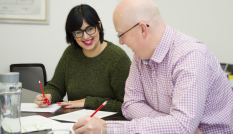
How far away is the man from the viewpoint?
0.94 meters

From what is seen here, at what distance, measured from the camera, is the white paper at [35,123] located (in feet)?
3.76

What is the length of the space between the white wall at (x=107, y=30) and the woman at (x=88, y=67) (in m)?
1.29

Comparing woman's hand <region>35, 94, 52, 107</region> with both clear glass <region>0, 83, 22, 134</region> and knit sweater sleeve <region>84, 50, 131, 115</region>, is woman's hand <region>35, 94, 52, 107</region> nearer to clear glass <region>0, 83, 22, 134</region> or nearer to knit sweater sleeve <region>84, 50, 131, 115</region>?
knit sweater sleeve <region>84, 50, 131, 115</region>

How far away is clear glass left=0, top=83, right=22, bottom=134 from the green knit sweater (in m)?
0.79

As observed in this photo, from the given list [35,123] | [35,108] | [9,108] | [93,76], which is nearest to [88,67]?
[93,76]

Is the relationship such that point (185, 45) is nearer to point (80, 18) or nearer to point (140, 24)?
point (140, 24)

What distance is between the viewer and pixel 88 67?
1.92m

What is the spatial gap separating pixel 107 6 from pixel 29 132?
8.94 feet

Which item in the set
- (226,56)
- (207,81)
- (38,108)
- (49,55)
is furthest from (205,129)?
(49,55)

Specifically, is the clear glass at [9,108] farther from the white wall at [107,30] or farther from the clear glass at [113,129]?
the white wall at [107,30]

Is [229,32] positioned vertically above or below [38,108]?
above

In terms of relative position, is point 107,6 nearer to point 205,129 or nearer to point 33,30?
point 33,30

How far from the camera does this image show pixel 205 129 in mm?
1106

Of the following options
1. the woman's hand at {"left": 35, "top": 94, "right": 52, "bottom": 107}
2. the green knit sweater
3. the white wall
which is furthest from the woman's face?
the white wall
